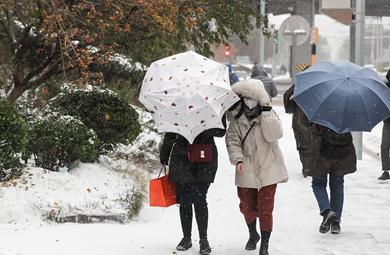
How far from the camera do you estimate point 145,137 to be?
11.1 m

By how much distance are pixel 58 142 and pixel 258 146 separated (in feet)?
8.40

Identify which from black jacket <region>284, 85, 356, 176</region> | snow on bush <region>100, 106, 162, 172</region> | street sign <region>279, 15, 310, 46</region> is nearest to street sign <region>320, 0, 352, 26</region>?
snow on bush <region>100, 106, 162, 172</region>

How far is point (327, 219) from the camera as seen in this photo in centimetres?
687

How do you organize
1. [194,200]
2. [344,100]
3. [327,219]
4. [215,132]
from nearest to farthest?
[215,132] → [194,200] → [344,100] → [327,219]

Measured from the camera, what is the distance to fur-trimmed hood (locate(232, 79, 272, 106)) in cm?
578

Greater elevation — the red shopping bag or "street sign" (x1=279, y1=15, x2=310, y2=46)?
"street sign" (x1=279, y1=15, x2=310, y2=46)

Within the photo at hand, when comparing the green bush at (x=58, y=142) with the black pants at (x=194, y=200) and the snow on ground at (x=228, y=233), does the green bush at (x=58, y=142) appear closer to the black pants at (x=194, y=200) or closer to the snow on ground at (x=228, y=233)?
the snow on ground at (x=228, y=233)

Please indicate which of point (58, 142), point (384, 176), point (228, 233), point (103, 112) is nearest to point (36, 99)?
point (103, 112)

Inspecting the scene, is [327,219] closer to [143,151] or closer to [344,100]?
[344,100]

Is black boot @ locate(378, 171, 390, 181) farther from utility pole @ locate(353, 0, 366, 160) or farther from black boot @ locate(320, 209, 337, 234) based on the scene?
black boot @ locate(320, 209, 337, 234)

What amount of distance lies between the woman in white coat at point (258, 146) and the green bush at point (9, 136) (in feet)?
7.32

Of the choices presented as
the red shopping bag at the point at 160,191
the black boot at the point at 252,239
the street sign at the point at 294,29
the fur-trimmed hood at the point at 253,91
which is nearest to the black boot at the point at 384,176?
the black boot at the point at 252,239

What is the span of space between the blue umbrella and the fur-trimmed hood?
78 cm

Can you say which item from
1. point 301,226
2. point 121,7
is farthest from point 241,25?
point 301,226
